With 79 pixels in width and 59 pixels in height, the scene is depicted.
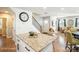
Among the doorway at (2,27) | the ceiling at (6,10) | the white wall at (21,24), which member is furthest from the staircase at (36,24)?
the doorway at (2,27)

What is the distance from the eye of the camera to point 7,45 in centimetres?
199

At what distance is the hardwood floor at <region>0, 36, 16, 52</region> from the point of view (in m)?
1.99

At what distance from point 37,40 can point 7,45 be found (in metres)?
0.58

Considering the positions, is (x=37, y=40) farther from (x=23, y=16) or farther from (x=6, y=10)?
(x=6, y=10)

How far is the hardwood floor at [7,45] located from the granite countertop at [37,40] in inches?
8.0

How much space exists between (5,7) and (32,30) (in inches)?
26.2

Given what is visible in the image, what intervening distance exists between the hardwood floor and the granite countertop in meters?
0.20

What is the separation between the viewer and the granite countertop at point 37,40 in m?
1.99

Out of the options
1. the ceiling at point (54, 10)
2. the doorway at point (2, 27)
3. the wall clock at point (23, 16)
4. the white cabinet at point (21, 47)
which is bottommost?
the white cabinet at point (21, 47)

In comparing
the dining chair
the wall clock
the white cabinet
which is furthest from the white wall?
the dining chair

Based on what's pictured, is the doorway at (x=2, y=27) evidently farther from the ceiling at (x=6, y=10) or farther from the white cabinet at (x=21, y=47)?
the white cabinet at (x=21, y=47)

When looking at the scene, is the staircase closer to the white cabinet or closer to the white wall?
the white wall

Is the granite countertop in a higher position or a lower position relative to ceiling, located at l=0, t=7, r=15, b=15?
lower

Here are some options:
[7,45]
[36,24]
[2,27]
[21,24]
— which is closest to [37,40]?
[36,24]
